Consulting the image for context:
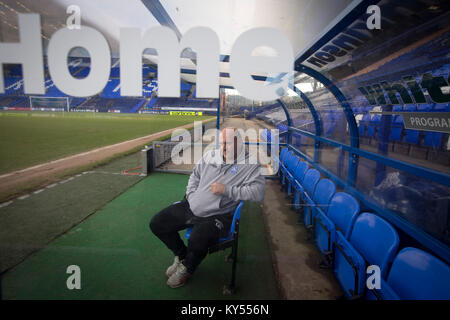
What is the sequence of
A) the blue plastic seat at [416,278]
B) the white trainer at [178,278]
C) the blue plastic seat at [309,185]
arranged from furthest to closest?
the blue plastic seat at [309,185]
the white trainer at [178,278]
the blue plastic seat at [416,278]

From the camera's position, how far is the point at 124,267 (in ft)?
7.68

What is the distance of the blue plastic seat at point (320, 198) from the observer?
267 cm

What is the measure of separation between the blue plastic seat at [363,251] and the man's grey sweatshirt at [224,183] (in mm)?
865

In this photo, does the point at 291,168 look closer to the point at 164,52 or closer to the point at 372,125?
the point at 372,125

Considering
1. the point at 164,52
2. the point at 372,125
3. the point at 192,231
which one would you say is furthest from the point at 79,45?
the point at 372,125

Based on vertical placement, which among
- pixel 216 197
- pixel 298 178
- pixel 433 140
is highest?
pixel 433 140

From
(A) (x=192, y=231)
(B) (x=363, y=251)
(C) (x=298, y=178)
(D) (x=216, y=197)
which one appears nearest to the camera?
(B) (x=363, y=251)

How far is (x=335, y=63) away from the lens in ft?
10.2

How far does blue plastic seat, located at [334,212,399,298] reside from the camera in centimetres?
162

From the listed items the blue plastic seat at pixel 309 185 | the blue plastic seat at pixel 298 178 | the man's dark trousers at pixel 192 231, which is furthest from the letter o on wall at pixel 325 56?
the man's dark trousers at pixel 192 231

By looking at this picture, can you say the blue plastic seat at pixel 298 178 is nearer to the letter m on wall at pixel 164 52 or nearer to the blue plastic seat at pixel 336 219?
the blue plastic seat at pixel 336 219

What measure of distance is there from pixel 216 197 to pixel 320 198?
1470 millimetres

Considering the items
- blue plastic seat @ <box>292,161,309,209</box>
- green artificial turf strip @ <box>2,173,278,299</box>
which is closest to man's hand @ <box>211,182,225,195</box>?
green artificial turf strip @ <box>2,173,278,299</box>

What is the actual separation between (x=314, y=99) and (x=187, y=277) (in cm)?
437
